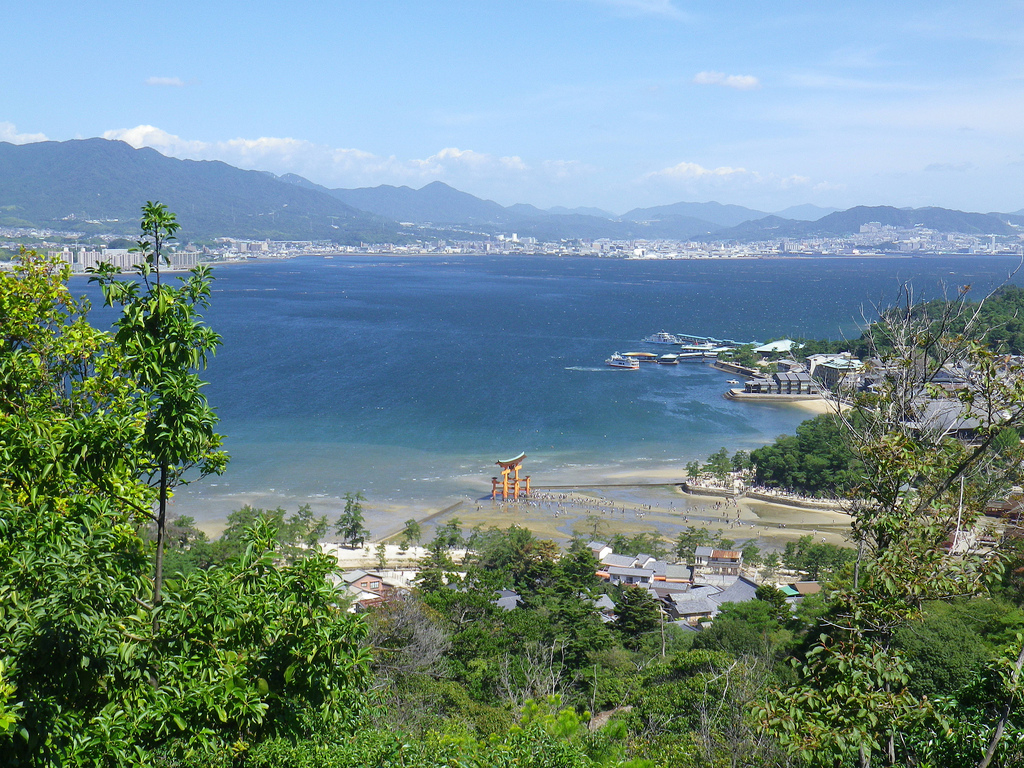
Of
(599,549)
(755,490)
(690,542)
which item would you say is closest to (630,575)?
(599,549)

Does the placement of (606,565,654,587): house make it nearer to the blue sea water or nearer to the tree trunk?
the blue sea water

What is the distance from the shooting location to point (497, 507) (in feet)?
69.7

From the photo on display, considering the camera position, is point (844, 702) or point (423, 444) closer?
point (844, 702)

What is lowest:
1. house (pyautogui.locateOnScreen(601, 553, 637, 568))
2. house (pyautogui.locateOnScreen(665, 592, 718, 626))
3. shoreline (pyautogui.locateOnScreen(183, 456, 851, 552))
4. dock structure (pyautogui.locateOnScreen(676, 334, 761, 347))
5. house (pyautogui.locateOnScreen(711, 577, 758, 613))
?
Result: shoreline (pyautogui.locateOnScreen(183, 456, 851, 552))

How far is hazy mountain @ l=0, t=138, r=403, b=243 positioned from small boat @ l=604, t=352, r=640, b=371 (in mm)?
111779

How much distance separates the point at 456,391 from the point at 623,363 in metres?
11.5

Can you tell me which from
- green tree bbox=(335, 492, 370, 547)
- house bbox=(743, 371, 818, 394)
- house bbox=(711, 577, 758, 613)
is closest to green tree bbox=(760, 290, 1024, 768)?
house bbox=(711, 577, 758, 613)

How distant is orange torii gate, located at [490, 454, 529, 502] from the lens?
22.0 meters

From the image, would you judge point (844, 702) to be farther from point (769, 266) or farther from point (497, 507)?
point (769, 266)

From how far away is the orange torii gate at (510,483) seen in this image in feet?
72.2

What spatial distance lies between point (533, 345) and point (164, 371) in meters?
45.3

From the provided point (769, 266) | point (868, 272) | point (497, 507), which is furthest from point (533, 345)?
point (769, 266)

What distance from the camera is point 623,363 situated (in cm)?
4234

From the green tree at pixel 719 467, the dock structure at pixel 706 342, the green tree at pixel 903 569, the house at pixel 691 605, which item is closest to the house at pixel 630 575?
the house at pixel 691 605
